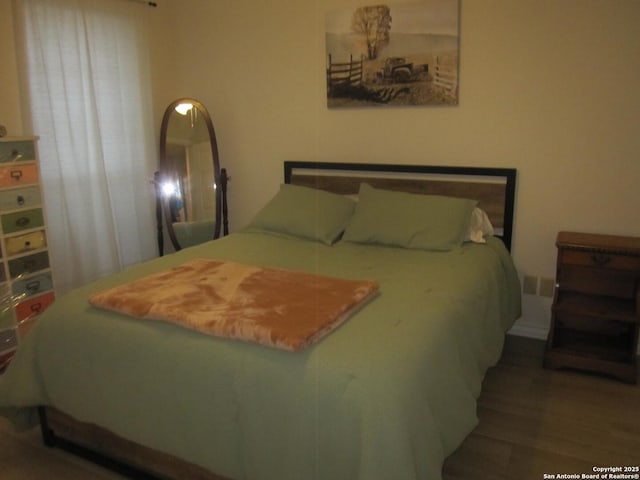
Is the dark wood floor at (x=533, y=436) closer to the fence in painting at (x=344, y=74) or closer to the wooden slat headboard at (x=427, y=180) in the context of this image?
the wooden slat headboard at (x=427, y=180)

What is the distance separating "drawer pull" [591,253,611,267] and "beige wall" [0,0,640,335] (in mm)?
358

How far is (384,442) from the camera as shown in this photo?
1.46 meters

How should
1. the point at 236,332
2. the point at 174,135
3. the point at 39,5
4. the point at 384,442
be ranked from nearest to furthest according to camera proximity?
the point at 384,442 → the point at 236,332 → the point at 39,5 → the point at 174,135

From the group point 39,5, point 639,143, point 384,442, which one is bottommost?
point 384,442

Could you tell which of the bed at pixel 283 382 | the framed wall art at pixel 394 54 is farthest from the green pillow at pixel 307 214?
the framed wall art at pixel 394 54

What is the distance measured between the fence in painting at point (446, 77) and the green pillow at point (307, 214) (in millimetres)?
876

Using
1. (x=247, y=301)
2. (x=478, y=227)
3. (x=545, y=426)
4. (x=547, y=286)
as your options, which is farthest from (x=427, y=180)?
(x=247, y=301)

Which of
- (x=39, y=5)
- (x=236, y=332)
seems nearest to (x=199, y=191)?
(x=39, y=5)

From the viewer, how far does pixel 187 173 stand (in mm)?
3953

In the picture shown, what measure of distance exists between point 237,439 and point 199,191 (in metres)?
2.60

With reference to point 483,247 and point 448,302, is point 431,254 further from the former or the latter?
point 448,302

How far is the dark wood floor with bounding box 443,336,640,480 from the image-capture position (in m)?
2.04

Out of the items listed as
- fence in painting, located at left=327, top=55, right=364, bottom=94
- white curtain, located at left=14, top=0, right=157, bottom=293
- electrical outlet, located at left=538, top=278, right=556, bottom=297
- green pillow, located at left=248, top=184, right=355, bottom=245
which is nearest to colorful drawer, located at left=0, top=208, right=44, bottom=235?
white curtain, located at left=14, top=0, right=157, bottom=293

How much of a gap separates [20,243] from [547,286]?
295 centimetres
